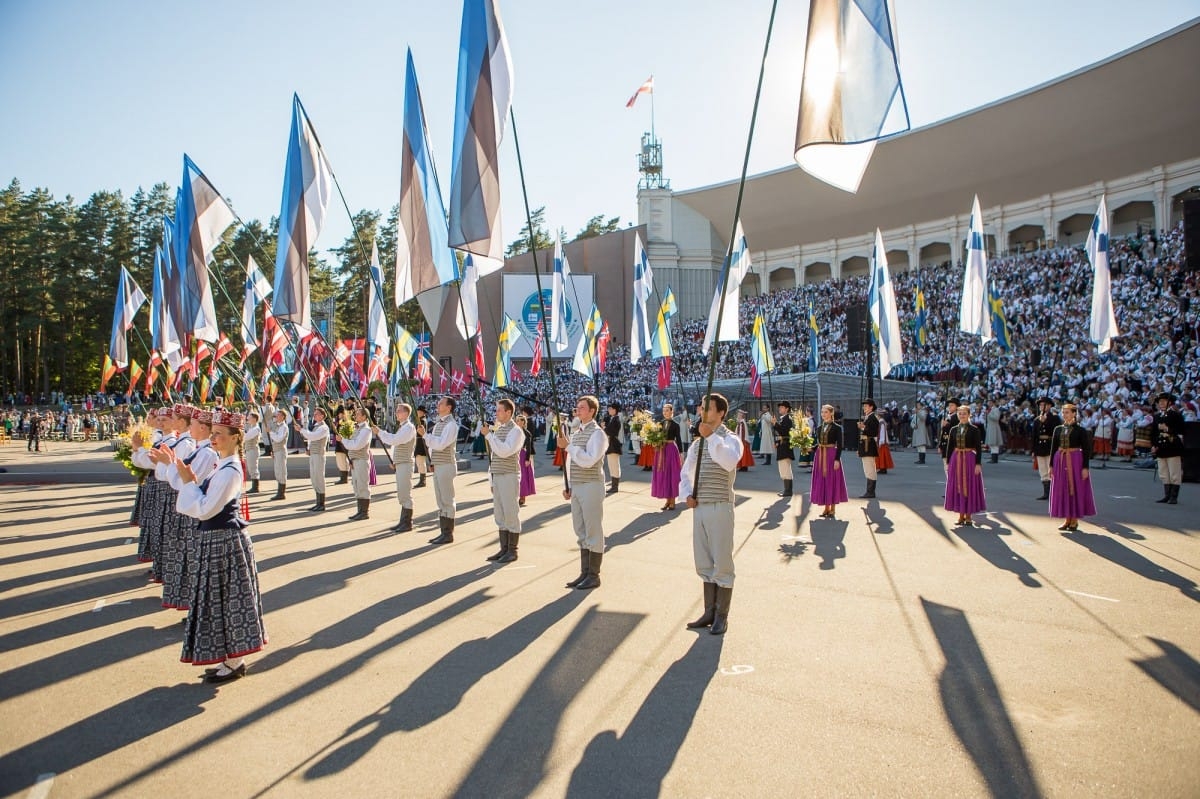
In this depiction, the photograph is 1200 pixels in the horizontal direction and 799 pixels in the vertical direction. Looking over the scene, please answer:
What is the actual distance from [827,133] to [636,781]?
17.1 ft

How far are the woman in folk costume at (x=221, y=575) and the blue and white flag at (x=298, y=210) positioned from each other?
675cm

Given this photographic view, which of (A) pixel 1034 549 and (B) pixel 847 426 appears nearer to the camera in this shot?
(A) pixel 1034 549

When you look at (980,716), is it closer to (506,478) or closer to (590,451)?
(590,451)

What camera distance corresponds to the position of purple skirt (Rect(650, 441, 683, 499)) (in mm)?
13459

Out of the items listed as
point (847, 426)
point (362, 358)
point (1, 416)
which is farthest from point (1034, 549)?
point (1, 416)

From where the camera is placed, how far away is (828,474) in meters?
12.1

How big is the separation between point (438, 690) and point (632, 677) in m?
1.32

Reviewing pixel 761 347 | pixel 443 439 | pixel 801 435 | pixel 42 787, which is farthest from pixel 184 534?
pixel 761 347

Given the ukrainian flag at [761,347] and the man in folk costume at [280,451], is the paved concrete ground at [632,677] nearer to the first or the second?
the man in folk costume at [280,451]

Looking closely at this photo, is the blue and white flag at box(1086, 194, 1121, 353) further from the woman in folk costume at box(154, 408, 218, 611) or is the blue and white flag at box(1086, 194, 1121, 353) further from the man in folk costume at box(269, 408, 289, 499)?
the woman in folk costume at box(154, 408, 218, 611)

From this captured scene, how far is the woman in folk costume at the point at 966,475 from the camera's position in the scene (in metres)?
10.9

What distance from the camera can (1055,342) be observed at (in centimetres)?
2773

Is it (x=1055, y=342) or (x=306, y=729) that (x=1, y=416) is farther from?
(x=1055, y=342)

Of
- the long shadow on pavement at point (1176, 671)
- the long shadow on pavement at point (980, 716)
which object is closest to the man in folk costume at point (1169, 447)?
the long shadow on pavement at point (1176, 671)
